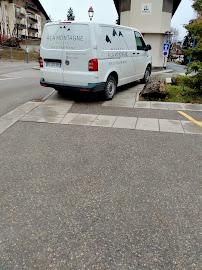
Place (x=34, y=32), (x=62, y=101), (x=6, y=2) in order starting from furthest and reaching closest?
(x=34, y=32) < (x=6, y=2) < (x=62, y=101)

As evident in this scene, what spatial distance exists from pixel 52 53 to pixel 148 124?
148 inches

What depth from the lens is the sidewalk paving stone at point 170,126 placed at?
5.39 m

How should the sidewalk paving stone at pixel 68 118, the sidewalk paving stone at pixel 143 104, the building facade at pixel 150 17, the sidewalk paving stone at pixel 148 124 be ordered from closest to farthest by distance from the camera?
the sidewalk paving stone at pixel 148 124, the sidewalk paving stone at pixel 68 118, the sidewalk paving stone at pixel 143 104, the building facade at pixel 150 17

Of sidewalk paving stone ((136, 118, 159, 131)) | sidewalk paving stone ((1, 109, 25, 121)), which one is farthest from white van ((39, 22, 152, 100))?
Result: sidewalk paving stone ((136, 118, 159, 131))

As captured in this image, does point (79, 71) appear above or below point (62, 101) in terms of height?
above

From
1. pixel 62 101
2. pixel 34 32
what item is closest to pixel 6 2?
pixel 34 32

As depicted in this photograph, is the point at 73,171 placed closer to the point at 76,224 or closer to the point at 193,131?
the point at 76,224

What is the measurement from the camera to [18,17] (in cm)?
6181

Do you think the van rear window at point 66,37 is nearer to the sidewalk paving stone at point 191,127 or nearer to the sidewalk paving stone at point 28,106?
the sidewalk paving stone at point 28,106

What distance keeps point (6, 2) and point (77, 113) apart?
213 feet

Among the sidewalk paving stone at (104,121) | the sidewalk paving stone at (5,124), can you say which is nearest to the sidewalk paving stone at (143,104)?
the sidewalk paving stone at (104,121)

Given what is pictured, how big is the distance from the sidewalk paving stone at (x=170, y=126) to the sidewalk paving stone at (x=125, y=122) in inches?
25.6

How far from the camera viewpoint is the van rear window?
672 centimetres

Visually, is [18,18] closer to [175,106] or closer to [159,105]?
[159,105]
